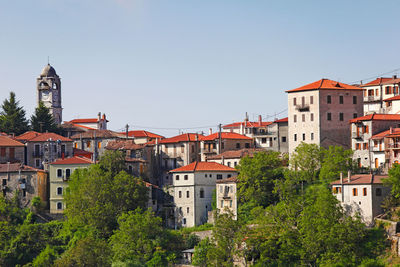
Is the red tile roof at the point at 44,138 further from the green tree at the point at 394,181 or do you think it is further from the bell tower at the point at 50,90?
the green tree at the point at 394,181

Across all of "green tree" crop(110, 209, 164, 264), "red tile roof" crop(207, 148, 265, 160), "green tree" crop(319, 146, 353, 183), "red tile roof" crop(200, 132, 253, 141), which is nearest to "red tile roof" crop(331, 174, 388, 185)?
"green tree" crop(319, 146, 353, 183)

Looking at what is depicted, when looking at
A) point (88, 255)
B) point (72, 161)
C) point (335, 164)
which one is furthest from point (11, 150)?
point (335, 164)

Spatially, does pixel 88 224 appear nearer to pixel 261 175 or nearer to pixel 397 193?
pixel 261 175

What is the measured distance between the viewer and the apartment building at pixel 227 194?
293 ft

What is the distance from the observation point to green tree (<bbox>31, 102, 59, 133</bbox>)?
11794cm

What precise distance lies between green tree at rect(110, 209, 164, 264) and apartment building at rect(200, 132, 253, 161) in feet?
68.5

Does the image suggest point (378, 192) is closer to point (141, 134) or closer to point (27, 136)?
point (27, 136)

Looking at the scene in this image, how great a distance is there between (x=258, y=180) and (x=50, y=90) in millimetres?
55897

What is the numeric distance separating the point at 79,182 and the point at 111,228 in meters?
6.70

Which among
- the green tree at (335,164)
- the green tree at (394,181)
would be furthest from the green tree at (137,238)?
the green tree at (394,181)

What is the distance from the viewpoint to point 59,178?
9706 centimetres

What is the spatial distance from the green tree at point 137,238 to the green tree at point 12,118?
3529 cm

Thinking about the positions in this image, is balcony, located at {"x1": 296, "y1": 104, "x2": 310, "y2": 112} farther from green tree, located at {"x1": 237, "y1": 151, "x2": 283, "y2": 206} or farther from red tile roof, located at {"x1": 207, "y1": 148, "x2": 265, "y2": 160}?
green tree, located at {"x1": 237, "y1": 151, "x2": 283, "y2": 206}

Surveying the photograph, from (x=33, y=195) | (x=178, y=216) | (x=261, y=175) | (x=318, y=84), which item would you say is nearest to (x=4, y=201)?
(x=33, y=195)
